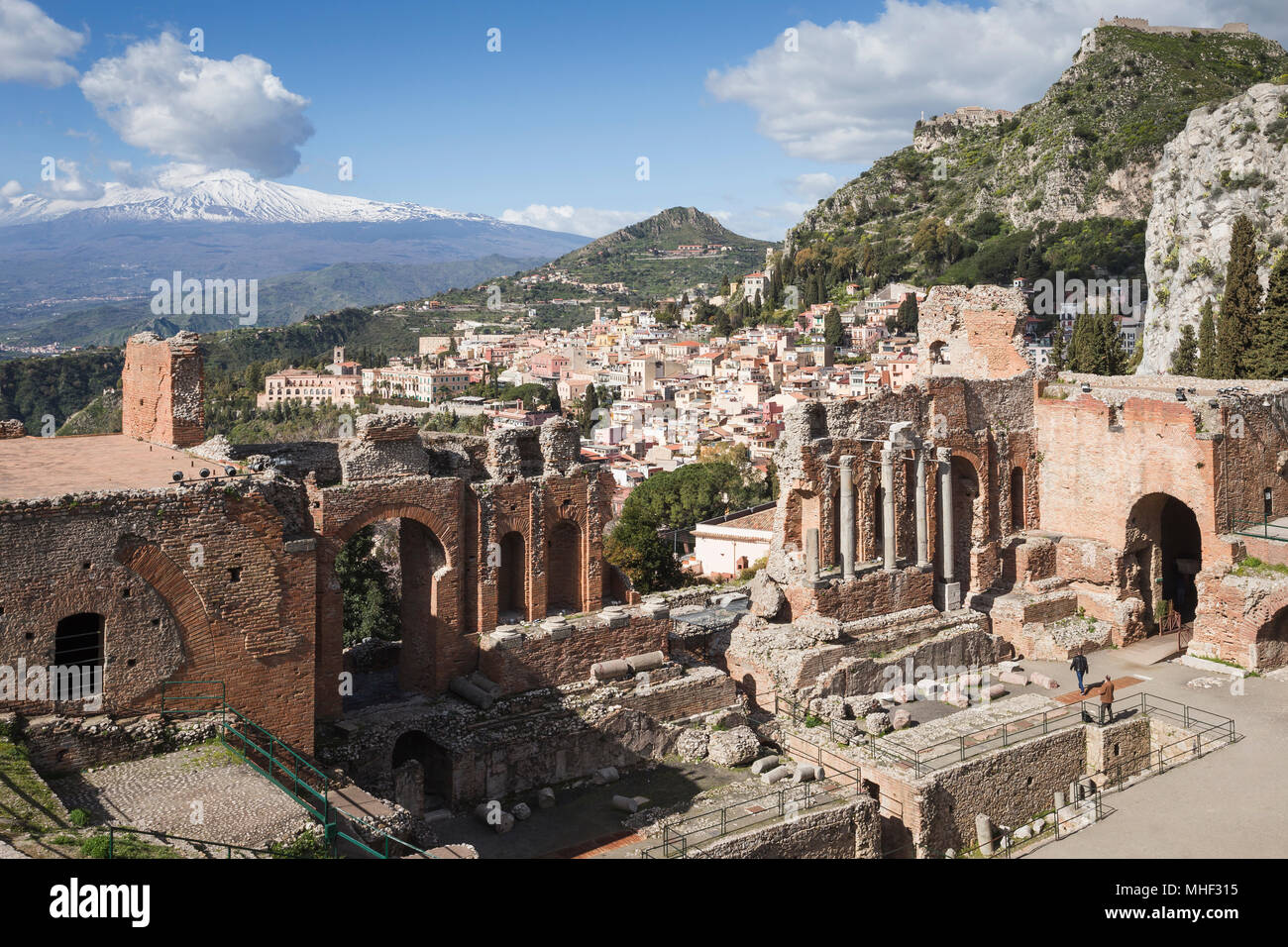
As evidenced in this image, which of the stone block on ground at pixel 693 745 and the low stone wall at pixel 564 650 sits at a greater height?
the low stone wall at pixel 564 650

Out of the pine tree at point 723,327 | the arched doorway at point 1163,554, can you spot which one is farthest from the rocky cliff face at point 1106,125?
the arched doorway at point 1163,554

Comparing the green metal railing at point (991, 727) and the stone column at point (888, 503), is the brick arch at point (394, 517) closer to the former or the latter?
the green metal railing at point (991, 727)

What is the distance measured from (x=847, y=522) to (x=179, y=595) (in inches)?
565

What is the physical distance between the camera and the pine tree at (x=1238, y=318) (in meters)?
41.2

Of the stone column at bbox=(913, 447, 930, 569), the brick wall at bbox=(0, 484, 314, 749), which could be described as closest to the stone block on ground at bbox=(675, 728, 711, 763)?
the brick wall at bbox=(0, 484, 314, 749)

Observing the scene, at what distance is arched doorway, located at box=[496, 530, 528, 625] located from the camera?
21062 mm

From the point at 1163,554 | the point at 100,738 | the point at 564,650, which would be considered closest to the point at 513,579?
the point at 564,650

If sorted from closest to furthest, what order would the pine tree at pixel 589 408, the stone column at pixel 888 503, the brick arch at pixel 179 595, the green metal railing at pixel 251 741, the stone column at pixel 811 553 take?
the green metal railing at pixel 251 741 → the brick arch at pixel 179 595 → the stone column at pixel 811 553 → the stone column at pixel 888 503 → the pine tree at pixel 589 408

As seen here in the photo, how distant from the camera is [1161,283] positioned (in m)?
64.2

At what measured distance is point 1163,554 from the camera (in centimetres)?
2966

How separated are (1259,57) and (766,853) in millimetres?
121724

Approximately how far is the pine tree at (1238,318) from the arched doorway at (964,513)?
19217 mm

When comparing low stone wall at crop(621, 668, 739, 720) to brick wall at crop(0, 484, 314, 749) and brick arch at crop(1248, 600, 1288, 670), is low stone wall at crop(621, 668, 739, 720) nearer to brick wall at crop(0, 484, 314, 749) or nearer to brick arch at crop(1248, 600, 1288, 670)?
brick wall at crop(0, 484, 314, 749)

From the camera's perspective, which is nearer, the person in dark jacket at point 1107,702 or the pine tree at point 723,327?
the person in dark jacket at point 1107,702
